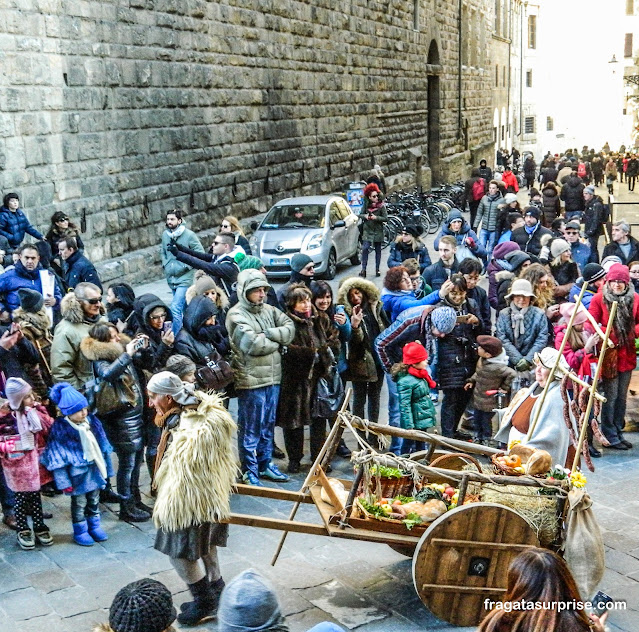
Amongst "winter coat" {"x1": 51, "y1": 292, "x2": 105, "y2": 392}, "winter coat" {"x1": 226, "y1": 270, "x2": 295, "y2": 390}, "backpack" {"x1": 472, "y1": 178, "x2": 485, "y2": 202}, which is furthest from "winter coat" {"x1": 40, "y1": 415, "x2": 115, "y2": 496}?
"backpack" {"x1": 472, "y1": 178, "x2": 485, "y2": 202}

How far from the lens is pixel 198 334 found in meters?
7.82

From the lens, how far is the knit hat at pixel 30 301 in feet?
25.4

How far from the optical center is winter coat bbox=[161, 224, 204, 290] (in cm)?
1161

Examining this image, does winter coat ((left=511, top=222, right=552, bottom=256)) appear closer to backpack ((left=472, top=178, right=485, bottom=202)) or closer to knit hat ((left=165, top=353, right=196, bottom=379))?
knit hat ((left=165, top=353, right=196, bottom=379))

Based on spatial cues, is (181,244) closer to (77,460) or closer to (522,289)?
(522,289)

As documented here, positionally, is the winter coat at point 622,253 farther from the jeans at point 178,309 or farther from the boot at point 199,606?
the boot at point 199,606

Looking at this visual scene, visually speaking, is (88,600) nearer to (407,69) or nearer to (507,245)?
(507,245)

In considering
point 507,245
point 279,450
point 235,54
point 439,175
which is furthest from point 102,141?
point 439,175

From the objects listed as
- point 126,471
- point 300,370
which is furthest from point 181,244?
point 126,471

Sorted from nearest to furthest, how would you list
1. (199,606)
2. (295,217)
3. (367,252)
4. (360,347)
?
(199,606) → (360,347) → (367,252) → (295,217)

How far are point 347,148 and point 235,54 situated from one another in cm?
720

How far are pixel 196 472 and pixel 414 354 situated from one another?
281cm

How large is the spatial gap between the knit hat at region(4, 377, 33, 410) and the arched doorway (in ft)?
99.6

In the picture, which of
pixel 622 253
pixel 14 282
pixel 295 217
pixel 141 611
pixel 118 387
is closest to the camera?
pixel 141 611
